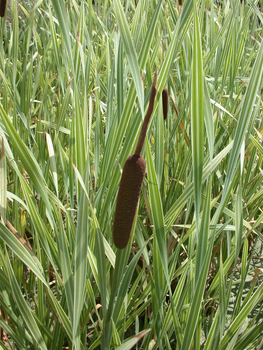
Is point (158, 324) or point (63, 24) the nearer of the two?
point (63, 24)

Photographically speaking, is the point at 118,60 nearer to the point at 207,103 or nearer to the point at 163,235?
the point at 207,103

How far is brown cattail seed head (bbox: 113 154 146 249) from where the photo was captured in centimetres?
43

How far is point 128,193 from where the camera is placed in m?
0.45

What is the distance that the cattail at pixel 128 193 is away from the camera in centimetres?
43

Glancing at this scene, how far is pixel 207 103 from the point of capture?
0.67 metres

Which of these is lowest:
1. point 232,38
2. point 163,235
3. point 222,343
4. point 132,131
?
point 222,343

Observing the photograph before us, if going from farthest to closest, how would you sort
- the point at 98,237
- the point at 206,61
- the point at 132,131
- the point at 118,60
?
the point at 206,61 → the point at 118,60 → the point at 132,131 → the point at 98,237

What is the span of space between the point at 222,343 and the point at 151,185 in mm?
353

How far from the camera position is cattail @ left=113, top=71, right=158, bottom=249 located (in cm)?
43

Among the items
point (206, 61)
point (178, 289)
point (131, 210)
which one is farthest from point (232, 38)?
point (131, 210)

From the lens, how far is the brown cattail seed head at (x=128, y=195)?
433 mm

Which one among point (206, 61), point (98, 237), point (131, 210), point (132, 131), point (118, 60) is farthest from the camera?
point (206, 61)

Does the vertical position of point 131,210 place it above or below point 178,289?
above

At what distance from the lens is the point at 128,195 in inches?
17.7
